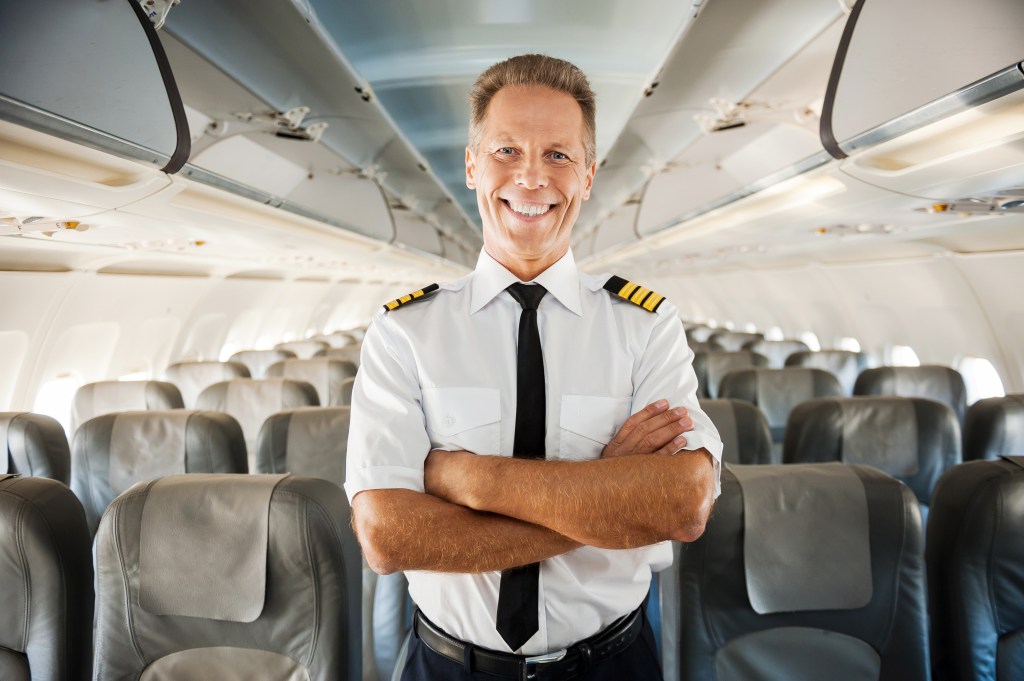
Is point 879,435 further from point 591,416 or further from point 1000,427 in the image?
point 591,416

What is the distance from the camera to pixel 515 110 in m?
1.58

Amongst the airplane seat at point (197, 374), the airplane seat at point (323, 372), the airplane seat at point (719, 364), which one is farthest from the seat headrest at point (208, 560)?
the airplane seat at point (719, 364)

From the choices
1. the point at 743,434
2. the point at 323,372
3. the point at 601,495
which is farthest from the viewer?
the point at 323,372

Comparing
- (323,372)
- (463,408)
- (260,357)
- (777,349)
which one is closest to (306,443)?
(463,408)

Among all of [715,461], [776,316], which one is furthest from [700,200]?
[776,316]

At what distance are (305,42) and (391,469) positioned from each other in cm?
220

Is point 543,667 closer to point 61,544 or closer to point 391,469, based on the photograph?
point 391,469

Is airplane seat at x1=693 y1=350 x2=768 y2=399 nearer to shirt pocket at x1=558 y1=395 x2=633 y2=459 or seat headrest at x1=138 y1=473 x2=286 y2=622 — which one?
shirt pocket at x1=558 y1=395 x2=633 y2=459

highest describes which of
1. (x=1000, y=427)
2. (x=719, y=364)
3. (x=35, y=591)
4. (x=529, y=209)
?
(x=529, y=209)

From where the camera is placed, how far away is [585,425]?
1.61 m

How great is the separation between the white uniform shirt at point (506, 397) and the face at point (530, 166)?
0.41ft

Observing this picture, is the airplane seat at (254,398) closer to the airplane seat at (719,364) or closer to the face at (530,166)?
the face at (530,166)

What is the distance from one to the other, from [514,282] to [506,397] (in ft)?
0.99

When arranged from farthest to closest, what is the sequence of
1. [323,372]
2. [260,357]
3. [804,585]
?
1. [260,357]
2. [323,372]
3. [804,585]
